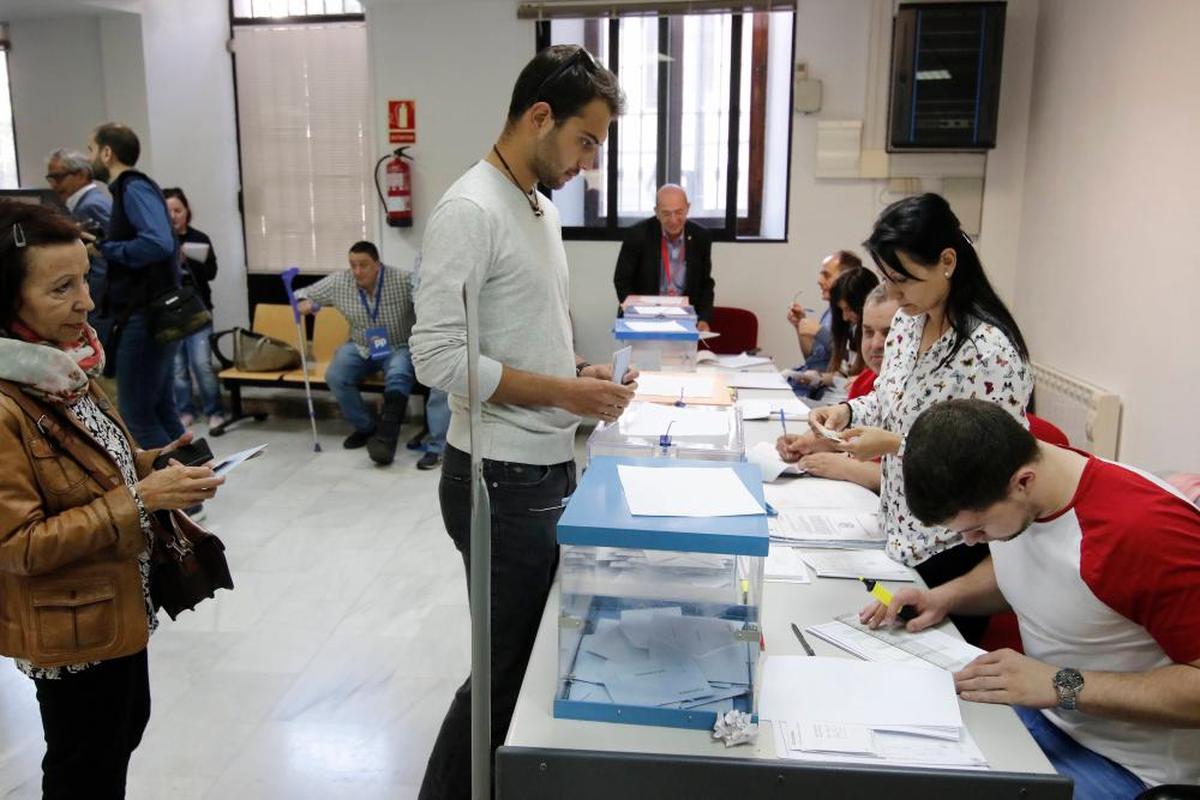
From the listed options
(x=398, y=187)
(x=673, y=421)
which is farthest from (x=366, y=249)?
(x=673, y=421)

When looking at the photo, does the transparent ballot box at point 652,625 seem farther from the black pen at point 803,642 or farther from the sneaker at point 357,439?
the sneaker at point 357,439

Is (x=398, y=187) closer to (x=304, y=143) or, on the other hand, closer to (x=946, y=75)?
(x=304, y=143)

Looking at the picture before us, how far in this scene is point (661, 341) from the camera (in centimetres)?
344

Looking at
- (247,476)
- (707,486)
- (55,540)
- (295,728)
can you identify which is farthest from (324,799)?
(247,476)

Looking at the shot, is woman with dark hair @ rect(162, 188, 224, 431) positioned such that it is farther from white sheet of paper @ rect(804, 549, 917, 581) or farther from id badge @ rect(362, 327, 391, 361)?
white sheet of paper @ rect(804, 549, 917, 581)

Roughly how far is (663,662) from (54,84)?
21.3ft

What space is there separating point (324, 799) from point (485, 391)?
128cm

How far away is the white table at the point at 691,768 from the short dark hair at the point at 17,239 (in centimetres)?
106

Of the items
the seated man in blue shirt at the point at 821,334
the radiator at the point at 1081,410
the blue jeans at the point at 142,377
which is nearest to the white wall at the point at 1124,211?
the radiator at the point at 1081,410

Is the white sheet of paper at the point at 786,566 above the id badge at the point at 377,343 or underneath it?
above

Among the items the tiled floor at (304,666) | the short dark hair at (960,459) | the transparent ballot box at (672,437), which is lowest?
the tiled floor at (304,666)

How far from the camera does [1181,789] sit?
1.25 m

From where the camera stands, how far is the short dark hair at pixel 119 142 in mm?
3723

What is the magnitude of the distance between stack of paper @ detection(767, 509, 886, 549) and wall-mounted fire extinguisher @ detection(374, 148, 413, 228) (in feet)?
14.4
